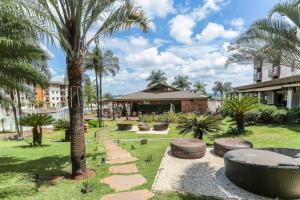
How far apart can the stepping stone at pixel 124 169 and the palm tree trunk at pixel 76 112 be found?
1.04m

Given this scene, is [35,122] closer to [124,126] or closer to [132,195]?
[124,126]

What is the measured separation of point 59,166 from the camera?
875 cm

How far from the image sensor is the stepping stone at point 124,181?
21.6 feet

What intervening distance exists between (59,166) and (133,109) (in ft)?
85.3

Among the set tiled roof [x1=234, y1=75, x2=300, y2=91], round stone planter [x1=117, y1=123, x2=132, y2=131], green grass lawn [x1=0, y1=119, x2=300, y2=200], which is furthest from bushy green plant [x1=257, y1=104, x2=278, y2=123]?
round stone planter [x1=117, y1=123, x2=132, y2=131]

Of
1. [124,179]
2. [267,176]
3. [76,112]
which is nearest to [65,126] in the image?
[76,112]

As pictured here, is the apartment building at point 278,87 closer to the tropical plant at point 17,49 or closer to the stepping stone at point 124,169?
the stepping stone at point 124,169

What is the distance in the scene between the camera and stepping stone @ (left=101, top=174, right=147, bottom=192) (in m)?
6.59

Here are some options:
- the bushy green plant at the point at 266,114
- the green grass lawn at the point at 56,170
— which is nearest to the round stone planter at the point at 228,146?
the green grass lawn at the point at 56,170

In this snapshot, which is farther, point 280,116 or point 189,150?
point 280,116

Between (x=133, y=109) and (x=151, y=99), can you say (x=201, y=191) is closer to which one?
(x=151, y=99)

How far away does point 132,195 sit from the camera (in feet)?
19.8

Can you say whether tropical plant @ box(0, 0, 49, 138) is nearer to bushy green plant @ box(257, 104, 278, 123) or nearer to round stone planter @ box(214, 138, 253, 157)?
round stone planter @ box(214, 138, 253, 157)

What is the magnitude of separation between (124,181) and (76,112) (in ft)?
8.09
